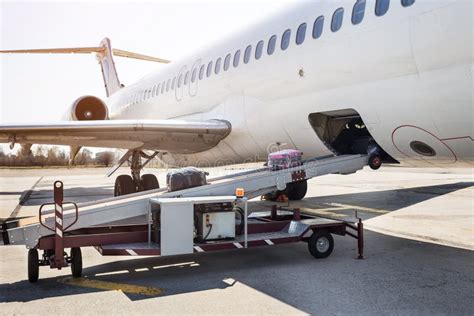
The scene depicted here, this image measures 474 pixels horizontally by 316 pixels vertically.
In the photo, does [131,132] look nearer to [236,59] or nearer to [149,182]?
[236,59]

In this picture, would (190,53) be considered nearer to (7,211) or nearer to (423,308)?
(7,211)

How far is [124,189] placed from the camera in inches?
546

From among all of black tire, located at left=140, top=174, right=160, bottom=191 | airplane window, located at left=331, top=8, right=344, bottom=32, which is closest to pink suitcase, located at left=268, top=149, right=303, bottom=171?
airplane window, located at left=331, top=8, right=344, bottom=32

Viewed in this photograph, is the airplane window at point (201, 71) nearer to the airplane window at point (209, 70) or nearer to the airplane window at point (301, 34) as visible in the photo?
the airplane window at point (209, 70)

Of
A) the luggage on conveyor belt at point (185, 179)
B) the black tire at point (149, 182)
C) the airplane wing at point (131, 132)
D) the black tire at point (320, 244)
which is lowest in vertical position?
the black tire at point (320, 244)

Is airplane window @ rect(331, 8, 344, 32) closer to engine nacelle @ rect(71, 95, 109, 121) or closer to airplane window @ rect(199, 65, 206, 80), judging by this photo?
airplane window @ rect(199, 65, 206, 80)

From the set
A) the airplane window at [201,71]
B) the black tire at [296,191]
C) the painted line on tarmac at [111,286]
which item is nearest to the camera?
the painted line on tarmac at [111,286]

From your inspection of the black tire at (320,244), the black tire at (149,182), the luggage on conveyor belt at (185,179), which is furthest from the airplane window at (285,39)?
the black tire at (149,182)

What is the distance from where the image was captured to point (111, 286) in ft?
17.9

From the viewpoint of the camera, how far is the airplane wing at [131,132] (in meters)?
9.98

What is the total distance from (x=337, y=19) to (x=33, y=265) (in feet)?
17.1

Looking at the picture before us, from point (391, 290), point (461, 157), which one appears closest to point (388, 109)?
point (461, 157)

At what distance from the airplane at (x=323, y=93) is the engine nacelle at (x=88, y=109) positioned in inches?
101

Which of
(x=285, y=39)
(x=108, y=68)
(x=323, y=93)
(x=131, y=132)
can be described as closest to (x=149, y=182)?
(x=131, y=132)
